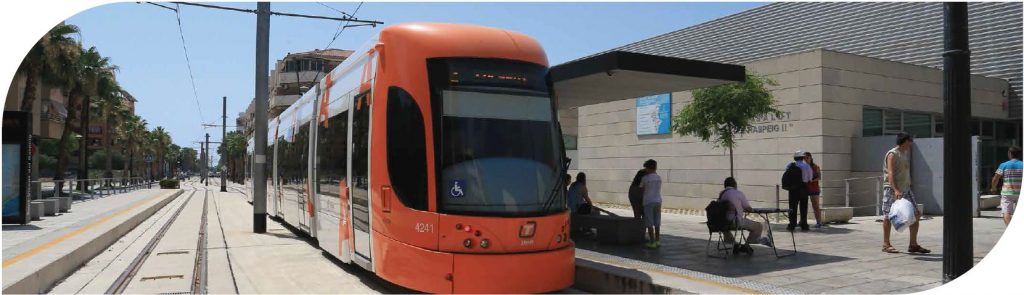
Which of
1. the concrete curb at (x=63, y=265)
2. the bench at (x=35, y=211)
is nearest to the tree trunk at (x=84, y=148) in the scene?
the bench at (x=35, y=211)

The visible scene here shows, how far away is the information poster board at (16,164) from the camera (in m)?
14.8

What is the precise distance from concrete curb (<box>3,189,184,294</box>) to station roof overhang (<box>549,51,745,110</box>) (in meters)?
6.12

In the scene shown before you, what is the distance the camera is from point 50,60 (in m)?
28.9

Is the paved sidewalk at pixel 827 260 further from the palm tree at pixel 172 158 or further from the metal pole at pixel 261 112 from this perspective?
the palm tree at pixel 172 158

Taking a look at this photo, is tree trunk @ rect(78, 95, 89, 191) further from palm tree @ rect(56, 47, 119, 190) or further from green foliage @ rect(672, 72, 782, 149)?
green foliage @ rect(672, 72, 782, 149)

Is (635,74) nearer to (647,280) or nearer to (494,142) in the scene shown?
(647,280)

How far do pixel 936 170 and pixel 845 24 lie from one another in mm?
9266

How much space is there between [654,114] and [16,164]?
17.0 meters

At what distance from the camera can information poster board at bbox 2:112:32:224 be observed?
14.8 m

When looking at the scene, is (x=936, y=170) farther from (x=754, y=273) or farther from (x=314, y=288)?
(x=314, y=288)

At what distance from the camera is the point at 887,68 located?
61.5ft

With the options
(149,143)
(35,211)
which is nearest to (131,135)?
(149,143)

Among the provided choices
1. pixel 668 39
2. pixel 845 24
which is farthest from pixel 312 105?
pixel 668 39

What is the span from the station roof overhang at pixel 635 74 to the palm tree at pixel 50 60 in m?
26.4
